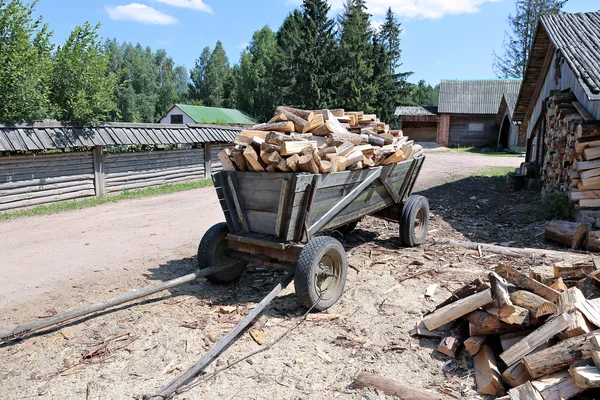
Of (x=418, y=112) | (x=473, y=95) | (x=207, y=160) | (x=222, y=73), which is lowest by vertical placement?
(x=207, y=160)

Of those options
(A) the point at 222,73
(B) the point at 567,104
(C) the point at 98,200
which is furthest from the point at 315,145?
(A) the point at 222,73

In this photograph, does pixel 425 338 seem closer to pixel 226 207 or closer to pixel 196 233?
pixel 226 207

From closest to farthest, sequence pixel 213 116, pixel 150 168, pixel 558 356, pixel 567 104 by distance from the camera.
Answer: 1. pixel 558 356
2. pixel 567 104
3. pixel 150 168
4. pixel 213 116

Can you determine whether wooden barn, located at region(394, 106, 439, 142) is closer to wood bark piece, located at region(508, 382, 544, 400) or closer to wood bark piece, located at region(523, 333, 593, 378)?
wood bark piece, located at region(523, 333, 593, 378)

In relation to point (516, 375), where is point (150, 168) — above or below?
above

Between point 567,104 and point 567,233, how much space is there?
3808 millimetres

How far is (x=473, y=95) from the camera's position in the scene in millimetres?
34500

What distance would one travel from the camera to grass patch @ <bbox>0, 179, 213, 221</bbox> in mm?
10883

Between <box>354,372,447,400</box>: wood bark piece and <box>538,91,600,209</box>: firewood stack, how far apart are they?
6.25m

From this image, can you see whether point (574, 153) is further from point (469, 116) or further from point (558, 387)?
point (469, 116)

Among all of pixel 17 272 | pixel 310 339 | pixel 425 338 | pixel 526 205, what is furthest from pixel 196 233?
pixel 526 205

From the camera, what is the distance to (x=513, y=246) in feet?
23.6

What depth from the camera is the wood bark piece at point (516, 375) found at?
3.18 m

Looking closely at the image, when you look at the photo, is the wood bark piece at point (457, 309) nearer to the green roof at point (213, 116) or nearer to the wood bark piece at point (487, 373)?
the wood bark piece at point (487, 373)
